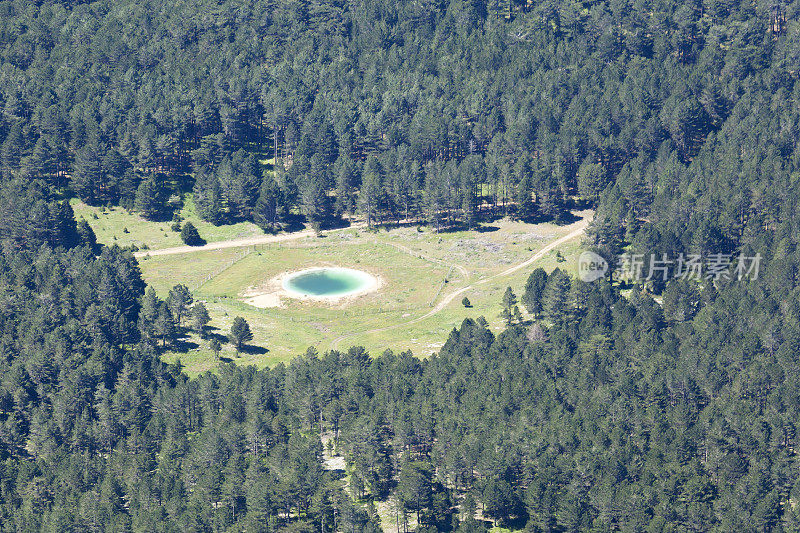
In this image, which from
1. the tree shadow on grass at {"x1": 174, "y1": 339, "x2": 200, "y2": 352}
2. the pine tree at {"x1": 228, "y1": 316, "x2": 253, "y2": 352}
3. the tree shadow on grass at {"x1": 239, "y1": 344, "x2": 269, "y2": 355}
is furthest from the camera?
the tree shadow on grass at {"x1": 239, "y1": 344, "x2": 269, "y2": 355}

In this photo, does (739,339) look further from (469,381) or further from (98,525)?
(98,525)

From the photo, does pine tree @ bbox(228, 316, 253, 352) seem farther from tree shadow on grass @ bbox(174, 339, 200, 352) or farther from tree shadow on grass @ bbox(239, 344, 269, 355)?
tree shadow on grass @ bbox(174, 339, 200, 352)

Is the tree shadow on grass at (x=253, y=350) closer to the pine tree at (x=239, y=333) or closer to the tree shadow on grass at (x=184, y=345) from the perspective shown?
the pine tree at (x=239, y=333)

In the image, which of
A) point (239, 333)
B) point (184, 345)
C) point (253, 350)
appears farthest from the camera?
point (253, 350)

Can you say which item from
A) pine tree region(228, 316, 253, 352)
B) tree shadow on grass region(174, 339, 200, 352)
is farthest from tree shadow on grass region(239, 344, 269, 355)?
tree shadow on grass region(174, 339, 200, 352)

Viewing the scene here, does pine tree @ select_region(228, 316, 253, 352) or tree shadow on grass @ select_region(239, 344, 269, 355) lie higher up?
pine tree @ select_region(228, 316, 253, 352)

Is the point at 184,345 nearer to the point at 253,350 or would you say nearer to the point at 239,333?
the point at 239,333

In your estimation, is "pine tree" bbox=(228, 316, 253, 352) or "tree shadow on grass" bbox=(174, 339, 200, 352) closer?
"pine tree" bbox=(228, 316, 253, 352)

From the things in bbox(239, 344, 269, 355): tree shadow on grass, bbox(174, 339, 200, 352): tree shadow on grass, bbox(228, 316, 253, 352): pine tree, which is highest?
bbox(228, 316, 253, 352): pine tree

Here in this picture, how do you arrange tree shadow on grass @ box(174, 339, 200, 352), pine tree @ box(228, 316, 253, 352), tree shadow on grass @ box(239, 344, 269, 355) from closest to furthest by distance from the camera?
pine tree @ box(228, 316, 253, 352) < tree shadow on grass @ box(174, 339, 200, 352) < tree shadow on grass @ box(239, 344, 269, 355)

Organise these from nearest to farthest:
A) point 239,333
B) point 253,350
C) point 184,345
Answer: point 239,333 < point 184,345 < point 253,350

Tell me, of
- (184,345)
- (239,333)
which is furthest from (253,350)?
(184,345)
